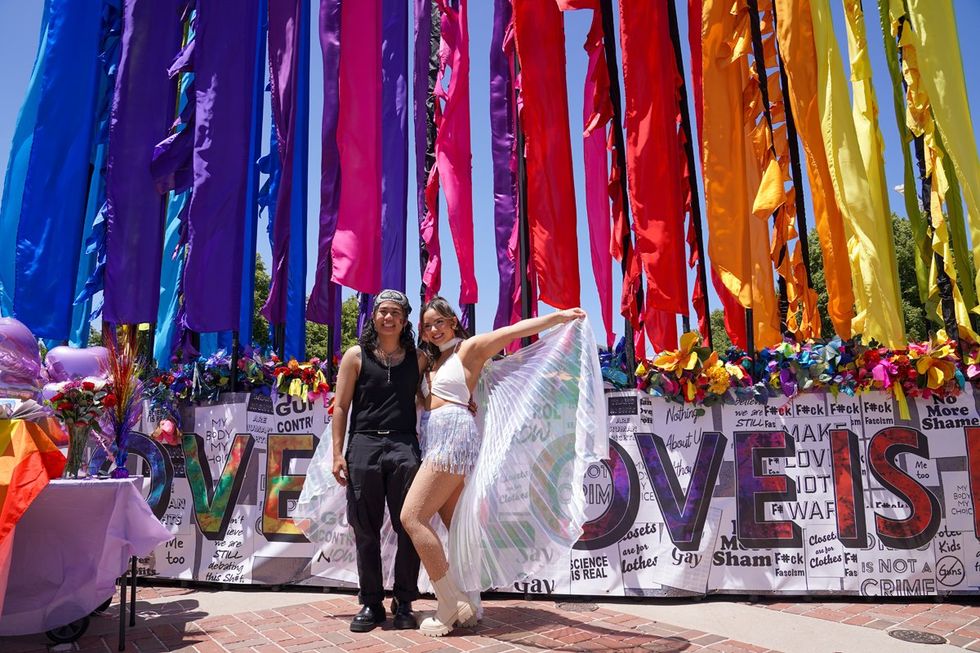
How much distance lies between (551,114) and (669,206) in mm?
1228

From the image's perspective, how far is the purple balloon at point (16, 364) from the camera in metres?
3.26

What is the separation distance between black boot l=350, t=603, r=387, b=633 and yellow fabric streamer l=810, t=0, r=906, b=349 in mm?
3414

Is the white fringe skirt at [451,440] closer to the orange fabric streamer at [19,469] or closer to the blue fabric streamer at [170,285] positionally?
the orange fabric streamer at [19,469]

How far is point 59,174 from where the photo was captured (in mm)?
6504

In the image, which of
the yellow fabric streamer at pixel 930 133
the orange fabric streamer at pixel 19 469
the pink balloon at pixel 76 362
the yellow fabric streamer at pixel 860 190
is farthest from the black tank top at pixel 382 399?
the yellow fabric streamer at pixel 930 133

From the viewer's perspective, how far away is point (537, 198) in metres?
5.51

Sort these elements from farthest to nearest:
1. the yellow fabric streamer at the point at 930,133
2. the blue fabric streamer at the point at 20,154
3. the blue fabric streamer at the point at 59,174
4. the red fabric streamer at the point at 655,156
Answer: the blue fabric streamer at the point at 20,154
the blue fabric streamer at the point at 59,174
the red fabric streamer at the point at 655,156
the yellow fabric streamer at the point at 930,133

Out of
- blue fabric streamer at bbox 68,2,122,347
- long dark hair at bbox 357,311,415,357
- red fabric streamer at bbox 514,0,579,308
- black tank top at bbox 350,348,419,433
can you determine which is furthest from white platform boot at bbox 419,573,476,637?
blue fabric streamer at bbox 68,2,122,347

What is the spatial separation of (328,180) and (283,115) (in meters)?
0.77

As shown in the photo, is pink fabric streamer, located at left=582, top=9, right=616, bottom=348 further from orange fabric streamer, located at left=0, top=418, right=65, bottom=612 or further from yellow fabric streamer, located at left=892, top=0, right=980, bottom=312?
orange fabric streamer, located at left=0, top=418, right=65, bottom=612

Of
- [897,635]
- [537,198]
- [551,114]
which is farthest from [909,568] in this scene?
[551,114]

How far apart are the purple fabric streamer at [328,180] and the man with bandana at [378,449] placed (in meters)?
2.01

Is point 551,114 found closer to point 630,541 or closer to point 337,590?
point 630,541

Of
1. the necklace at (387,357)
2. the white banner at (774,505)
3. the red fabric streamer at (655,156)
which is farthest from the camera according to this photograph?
the red fabric streamer at (655,156)
